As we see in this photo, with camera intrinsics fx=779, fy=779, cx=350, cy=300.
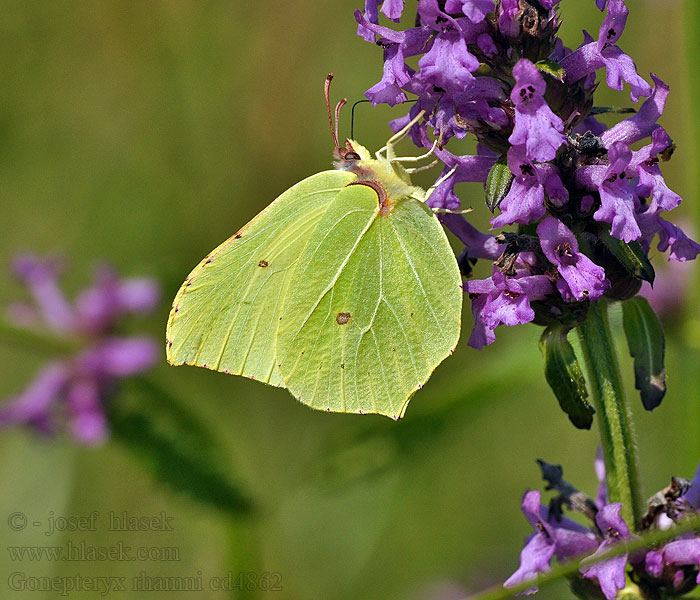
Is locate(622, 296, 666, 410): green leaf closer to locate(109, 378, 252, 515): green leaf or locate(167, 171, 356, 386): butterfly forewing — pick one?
locate(167, 171, 356, 386): butterfly forewing

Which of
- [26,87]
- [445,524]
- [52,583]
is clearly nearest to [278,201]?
[52,583]

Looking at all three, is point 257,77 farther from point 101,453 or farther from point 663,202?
point 663,202

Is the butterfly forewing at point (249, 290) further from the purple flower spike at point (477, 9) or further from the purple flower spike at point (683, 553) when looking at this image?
the purple flower spike at point (683, 553)

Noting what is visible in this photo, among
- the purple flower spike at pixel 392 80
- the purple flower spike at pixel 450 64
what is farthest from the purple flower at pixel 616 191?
the purple flower spike at pixel 392 80

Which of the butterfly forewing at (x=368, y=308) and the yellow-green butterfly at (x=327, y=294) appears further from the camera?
the yellow-green butterfly at (x=327, y=294)

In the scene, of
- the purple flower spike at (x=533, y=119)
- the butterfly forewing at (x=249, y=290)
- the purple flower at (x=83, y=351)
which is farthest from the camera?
the purple flower at (x=83, y=351)

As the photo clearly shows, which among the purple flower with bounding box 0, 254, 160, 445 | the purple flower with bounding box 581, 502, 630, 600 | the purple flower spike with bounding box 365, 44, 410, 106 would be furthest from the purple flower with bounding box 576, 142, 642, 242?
the purple flower with bounding box 0, 254, 160, 445
